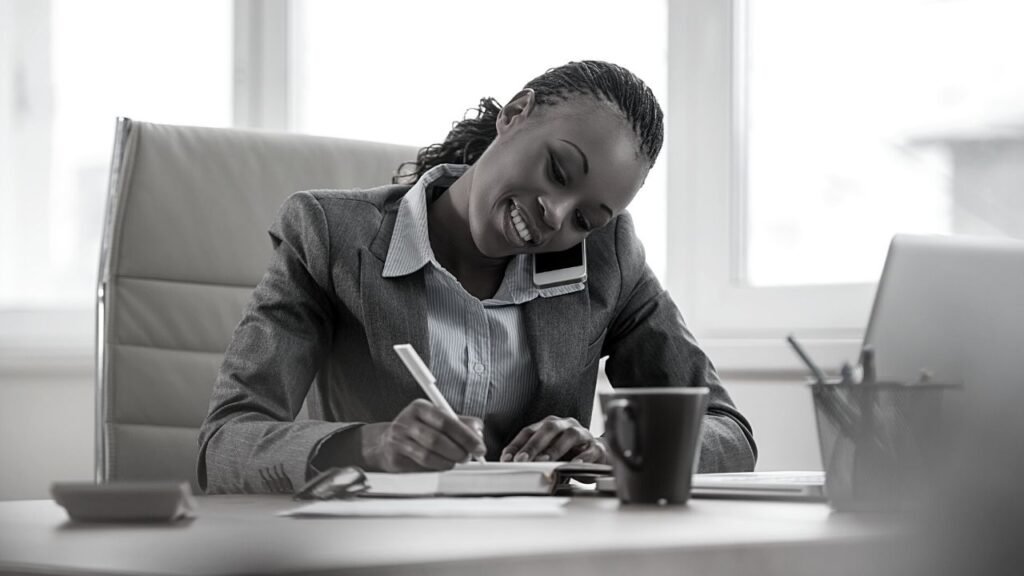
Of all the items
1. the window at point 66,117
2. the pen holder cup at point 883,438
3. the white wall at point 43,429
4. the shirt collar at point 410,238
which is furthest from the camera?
the window at point 66,117

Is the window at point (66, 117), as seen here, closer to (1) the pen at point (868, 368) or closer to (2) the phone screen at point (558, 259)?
(2) the phone screen at point (558, 259)

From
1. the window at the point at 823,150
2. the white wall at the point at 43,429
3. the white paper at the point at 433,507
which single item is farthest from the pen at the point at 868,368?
the white wall at the point at 43,429

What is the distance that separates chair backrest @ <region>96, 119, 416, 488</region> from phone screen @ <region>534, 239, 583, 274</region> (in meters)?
0.39

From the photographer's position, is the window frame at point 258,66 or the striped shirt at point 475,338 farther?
the window frame at point 258,66

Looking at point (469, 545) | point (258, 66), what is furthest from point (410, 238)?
point (258, 66)

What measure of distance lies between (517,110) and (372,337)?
351mm

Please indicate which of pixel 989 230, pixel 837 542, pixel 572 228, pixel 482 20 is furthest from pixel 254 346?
pixel 482 20

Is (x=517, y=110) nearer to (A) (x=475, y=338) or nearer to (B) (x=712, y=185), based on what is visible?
(A) (x=475, y=338)

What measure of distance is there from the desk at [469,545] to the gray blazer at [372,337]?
49 cm

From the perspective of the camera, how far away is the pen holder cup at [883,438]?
75 cm

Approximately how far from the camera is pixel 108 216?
5.24 feet

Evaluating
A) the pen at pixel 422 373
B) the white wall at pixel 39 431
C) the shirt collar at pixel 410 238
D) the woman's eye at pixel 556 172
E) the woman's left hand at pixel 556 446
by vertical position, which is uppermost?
the woman's eye at pixel 556 172

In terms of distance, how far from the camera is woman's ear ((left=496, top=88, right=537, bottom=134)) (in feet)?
4.79

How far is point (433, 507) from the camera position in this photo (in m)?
0.79
